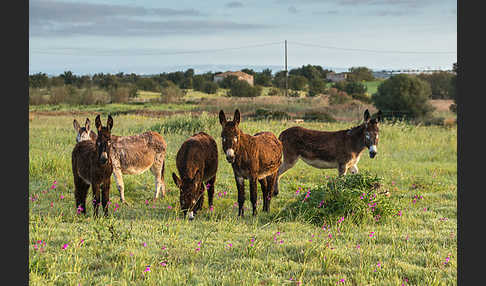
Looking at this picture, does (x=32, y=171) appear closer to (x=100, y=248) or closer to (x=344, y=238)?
(x=100, y=248)

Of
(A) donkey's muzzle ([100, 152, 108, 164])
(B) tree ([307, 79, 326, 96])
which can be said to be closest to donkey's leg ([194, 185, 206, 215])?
(A) donkey's muzzle ([100, 152, 108, 164])

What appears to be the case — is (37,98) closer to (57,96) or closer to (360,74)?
(57,96)

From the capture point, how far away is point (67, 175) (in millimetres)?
13250

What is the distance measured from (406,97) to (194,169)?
165 feet

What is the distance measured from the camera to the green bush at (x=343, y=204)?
30.0 ft

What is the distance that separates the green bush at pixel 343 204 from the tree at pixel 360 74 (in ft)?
334

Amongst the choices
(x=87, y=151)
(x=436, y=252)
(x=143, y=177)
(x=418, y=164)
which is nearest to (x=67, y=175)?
(x=143, y=177)

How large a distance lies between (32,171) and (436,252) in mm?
11098

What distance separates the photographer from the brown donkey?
10.6 meters

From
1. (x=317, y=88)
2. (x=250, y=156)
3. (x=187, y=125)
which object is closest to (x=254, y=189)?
(x=250, y=156)

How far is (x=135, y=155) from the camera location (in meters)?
10.9

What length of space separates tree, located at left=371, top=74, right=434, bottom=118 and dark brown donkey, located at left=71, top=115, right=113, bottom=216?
1948 inches

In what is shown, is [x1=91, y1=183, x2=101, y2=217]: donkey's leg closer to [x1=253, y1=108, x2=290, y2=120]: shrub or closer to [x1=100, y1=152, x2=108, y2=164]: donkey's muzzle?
[x1=100, y1=152, x2=108, y2=164]: donkey's muzzle

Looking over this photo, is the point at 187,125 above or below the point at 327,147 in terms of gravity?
above
